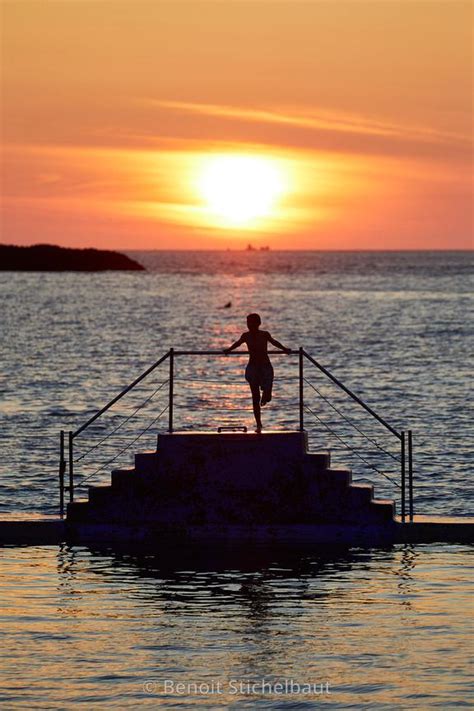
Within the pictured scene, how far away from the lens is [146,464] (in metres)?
20.6

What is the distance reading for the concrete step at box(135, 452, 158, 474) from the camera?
20547mm

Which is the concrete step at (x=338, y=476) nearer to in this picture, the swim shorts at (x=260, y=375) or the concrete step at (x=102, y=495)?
the swim shorts at (x=260, y=375)

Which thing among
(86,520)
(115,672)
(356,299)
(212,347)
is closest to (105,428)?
(86,520)

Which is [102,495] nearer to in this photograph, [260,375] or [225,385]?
[260,375]

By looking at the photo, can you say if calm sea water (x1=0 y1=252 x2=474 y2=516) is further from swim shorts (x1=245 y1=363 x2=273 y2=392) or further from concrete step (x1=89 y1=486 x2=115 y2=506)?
concrete step (x1=89 y1=486 x2=115 y2=506)

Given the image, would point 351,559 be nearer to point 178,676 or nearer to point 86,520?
point 86,520

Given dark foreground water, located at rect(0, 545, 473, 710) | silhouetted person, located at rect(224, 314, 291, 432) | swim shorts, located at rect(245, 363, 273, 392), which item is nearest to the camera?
dark foreground water, located at rect(0, 545, 473, 710)

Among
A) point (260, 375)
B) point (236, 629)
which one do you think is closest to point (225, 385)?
point (260, 375)

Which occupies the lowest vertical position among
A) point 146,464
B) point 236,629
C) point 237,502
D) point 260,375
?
point 236,629

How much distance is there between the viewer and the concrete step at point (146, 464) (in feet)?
67.4

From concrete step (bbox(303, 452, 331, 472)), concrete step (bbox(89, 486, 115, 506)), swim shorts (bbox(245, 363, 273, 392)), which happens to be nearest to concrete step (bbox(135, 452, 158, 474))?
concrete step (bbox(89, 486, 115, 506))

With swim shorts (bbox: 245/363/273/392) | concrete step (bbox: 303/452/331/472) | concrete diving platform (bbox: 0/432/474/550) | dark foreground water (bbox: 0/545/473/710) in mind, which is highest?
swim shorts (bbox: 245/363/273/392)

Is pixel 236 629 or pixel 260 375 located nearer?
pixel 236 629

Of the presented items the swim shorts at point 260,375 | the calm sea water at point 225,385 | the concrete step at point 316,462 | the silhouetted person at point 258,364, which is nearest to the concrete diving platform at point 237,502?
the concrete step at point 316,462
